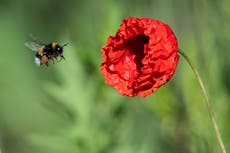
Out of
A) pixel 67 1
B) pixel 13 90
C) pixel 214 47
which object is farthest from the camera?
pixel 67 1

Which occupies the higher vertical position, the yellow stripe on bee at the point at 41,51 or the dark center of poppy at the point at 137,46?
the yellow stripe on bee at the point at 41,51

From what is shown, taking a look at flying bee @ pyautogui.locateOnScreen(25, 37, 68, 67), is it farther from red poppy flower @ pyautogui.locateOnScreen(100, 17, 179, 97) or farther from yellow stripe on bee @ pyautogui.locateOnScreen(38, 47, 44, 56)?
red poppy flower @ pyautogui.locateOnScreen(100, 17, 179, 97)

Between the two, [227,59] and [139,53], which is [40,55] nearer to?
[139,53]

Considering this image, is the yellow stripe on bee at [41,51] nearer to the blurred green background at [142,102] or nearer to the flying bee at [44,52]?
the flying bee at [44,52]

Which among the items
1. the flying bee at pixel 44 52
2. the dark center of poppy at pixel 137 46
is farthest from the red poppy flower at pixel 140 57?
the flying bee at pixel 44 52

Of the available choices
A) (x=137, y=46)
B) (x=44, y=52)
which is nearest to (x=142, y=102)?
(x=44, y=52)

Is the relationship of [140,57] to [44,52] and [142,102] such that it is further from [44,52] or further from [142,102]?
[142,102]

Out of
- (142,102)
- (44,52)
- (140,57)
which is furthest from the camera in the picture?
(142,102)

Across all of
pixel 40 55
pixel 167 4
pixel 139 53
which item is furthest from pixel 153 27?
pixel 167 4
